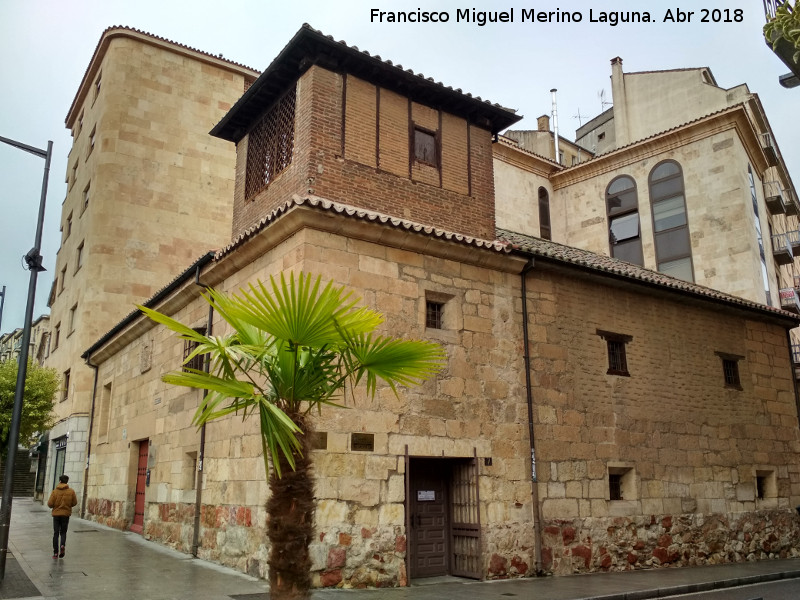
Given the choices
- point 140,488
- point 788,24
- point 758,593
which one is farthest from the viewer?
point 140,488

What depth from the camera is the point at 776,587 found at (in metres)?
10.7

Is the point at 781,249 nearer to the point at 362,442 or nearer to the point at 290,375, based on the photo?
the point at 362,442

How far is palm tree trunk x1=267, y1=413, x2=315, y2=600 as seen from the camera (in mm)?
5277

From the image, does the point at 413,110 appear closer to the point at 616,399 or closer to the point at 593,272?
the point at 593,272

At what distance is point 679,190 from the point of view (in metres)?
23.1

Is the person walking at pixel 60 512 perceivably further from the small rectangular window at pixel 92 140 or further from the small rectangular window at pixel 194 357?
the small rectangular window at pixel 92 140

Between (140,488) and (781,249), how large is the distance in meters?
22.4

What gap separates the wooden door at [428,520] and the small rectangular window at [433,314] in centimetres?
215

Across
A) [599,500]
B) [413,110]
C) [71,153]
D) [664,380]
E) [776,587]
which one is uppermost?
[71,153]

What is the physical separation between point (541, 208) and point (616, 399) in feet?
50.3

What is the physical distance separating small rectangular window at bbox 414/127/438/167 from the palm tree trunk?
7.74m

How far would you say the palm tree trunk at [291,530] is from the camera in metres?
5.28

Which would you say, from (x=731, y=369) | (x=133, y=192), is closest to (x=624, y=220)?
(x=731, y=369)

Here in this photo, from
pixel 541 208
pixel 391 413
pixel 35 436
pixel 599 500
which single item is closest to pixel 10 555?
pixel 391 413
